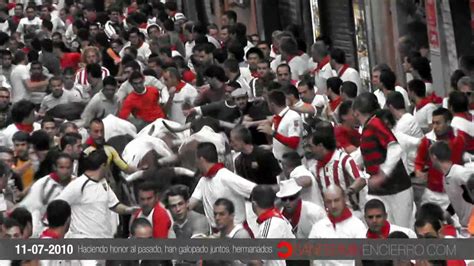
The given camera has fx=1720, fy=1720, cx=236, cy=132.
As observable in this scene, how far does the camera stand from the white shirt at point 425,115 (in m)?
17.1

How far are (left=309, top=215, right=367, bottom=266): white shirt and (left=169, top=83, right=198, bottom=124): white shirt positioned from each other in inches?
267

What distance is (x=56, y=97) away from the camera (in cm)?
2078

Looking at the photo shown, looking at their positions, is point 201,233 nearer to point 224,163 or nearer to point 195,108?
point 224,163

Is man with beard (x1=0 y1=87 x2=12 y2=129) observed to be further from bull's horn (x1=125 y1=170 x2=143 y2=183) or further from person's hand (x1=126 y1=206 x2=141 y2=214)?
person's hand (x1=126 y1=206 x2=141 y2=214)

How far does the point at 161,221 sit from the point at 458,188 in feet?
8.58

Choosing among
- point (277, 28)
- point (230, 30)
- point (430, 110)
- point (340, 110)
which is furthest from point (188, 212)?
point (277, 28)

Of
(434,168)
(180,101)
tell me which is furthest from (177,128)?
(434,168)

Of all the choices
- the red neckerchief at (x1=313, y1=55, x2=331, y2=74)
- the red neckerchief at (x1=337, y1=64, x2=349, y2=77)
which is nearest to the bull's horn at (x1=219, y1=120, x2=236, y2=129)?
the red neckerchief at (x1=337, y1=64, x2=349, y2=77)

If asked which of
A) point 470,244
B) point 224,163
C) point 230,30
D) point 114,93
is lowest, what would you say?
point 470,244

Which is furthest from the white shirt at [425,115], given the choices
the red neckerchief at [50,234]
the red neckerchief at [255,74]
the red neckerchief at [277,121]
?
the red neckerchief at [50,234]

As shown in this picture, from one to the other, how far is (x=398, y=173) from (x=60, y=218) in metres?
3.60

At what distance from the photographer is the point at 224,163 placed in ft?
52.9

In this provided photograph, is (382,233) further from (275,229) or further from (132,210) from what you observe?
(132,210)

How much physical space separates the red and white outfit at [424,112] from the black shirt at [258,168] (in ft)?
6.22
